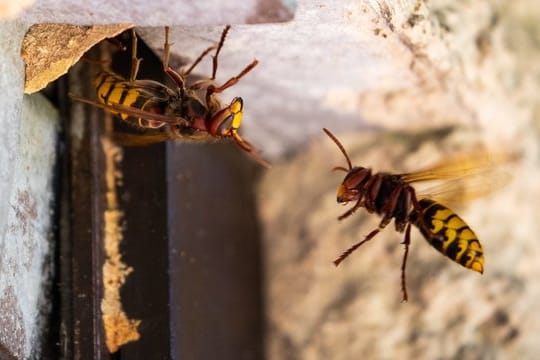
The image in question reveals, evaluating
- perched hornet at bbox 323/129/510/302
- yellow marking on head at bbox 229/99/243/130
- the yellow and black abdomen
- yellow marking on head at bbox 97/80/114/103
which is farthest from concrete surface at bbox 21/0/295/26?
the yellow and black abdomen

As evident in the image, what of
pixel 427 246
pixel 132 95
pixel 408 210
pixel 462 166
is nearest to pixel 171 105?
pixel 132 95

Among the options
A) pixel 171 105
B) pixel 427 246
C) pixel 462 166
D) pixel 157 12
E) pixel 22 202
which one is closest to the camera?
pixel 157 12

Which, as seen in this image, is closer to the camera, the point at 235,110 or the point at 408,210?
the point at 235,110

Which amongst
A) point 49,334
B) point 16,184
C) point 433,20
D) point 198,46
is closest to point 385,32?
point 433,20

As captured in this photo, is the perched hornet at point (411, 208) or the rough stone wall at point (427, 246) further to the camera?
the rough stone wall at point (427, 246)

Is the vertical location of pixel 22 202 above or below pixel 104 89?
below

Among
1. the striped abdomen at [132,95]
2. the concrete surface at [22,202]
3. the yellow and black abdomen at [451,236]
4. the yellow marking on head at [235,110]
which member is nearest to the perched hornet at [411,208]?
the yellow and black abdomen at [451,236]

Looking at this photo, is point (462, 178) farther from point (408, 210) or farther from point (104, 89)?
point (104, 89)

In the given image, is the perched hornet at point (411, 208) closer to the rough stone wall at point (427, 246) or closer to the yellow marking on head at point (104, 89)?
the rough stone wall at point (427, 246)
